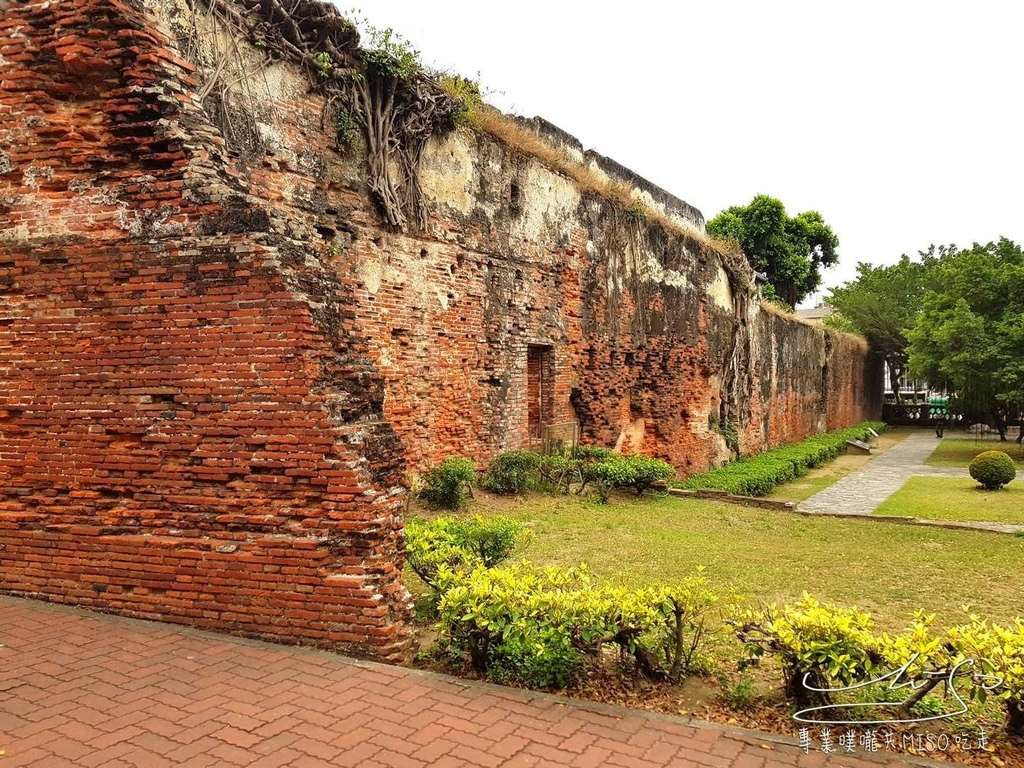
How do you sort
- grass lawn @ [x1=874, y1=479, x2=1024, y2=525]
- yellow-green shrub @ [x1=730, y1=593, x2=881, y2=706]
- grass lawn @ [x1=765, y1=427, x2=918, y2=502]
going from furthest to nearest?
grass lawn @ [x1=765, y1=427, x2=918, y2=502] → grass lawn @ [x1=874, y1=479, x2=1024, y2=525] → yellow-green shrub @ [x1=730, y1=593, x2=881, y2=706]

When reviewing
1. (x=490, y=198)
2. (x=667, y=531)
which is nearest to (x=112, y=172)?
(x=490, y=198)

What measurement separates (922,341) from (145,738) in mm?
25546

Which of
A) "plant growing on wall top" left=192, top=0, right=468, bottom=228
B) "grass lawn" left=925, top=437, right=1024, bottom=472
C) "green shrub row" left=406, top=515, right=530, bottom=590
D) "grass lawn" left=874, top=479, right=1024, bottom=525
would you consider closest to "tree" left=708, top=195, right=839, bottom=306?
"grass lawn" left=925, top=437, right=1024, bottom=472

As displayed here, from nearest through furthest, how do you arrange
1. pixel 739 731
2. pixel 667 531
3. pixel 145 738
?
pixel 145 738, pixel 739 731, pixel 667 531

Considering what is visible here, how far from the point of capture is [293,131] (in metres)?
7.98

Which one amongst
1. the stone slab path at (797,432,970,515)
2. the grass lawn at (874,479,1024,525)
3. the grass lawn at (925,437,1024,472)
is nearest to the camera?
the grass lawn at (874,479,1024,525)

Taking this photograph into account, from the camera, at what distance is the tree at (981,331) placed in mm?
20672

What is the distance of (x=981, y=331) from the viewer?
70.5 ft

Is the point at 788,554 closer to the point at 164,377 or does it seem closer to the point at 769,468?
the point at 164,377

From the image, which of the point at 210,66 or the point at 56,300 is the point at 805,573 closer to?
the point at 56,300

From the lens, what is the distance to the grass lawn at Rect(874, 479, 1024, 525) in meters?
11.9

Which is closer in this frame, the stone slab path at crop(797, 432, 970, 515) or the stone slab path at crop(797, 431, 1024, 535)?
the stone slab path at crop(797, 431, 1024, 535)

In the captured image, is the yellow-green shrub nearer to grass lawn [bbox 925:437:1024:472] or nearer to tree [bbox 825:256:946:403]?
grass lawn [bbox 925:437:1024:472]

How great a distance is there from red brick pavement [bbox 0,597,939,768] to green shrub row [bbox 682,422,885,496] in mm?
10888
